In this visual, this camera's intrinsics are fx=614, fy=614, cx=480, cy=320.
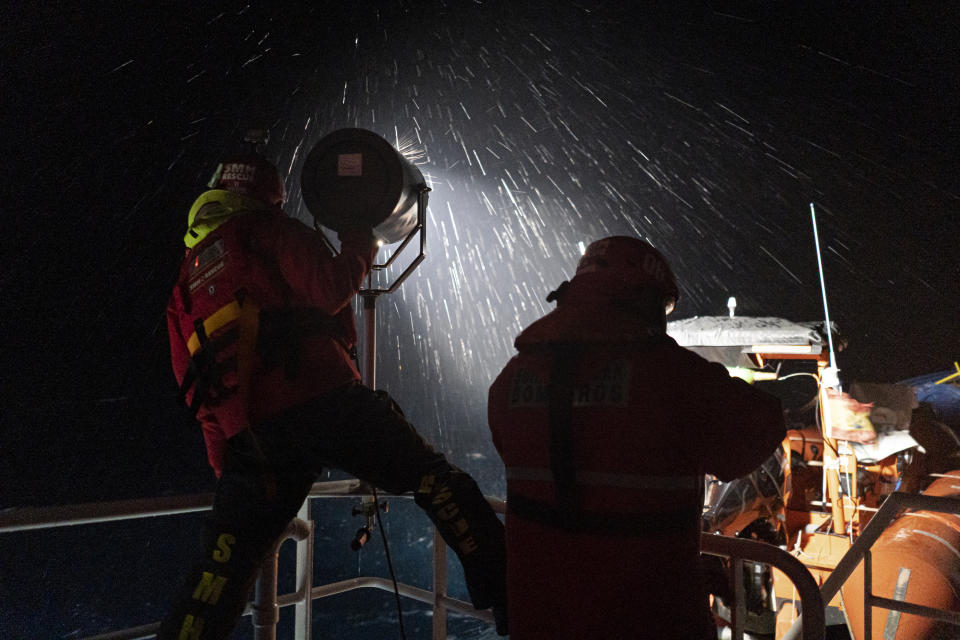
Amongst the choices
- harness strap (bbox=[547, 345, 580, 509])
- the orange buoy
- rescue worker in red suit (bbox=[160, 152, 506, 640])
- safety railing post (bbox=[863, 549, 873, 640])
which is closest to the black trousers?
rescue worker in red suit (bbox=[160, 152, 506, 640])

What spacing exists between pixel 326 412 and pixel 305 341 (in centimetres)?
24

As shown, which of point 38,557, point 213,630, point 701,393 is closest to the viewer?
point 701,393

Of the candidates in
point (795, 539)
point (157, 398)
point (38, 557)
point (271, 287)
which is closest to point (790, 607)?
point (795, 539)

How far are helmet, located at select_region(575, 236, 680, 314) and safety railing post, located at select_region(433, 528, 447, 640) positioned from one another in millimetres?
1262

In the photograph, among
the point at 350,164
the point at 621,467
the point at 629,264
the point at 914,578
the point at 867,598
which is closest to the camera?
the point at 621,467

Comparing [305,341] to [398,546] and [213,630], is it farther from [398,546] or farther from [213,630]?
[398,546]

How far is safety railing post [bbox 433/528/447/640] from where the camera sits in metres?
2.38

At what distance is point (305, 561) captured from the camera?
2.60 metres

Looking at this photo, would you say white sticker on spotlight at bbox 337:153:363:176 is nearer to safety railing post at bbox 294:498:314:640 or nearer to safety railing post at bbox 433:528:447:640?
safety railing post at bbox 294:498:314:640

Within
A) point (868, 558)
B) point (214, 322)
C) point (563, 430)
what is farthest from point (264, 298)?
point (868, 558)

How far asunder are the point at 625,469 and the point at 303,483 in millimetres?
1131

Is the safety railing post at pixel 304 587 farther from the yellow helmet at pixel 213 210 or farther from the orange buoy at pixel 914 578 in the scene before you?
the orange buoy at pixel 914 578

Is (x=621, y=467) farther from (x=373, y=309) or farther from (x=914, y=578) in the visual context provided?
(x=914, y=578)

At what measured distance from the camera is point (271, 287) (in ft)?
6.52
